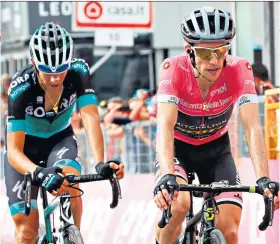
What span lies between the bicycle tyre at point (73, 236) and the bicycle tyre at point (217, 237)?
890 millimetres

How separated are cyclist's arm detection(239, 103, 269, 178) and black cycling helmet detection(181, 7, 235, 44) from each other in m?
0.47

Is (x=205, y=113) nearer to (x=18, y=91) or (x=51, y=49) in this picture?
(x=51, y=49)

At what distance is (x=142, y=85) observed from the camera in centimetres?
1794

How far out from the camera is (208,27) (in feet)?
19.4

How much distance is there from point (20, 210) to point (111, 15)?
267 inches

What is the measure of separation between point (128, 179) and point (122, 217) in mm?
663

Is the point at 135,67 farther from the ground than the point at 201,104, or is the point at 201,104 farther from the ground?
the point at 201,104

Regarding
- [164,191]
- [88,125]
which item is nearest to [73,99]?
[88,125]

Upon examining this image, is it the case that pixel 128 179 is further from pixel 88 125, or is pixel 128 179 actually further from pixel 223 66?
pixel 223 66

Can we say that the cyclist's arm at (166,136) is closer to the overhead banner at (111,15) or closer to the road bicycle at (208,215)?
the road bicycle at (208,215)

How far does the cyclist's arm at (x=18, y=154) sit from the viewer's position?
20.7ft

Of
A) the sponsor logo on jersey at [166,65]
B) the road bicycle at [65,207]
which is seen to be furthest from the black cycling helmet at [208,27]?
the road bicycle at [65,207]

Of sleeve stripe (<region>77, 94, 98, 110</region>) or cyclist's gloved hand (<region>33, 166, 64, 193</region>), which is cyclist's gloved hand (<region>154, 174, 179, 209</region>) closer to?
cyclist's gloved hand (<region>33, 166, 64, 193</region>)

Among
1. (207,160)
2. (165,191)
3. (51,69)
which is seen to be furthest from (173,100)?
(51,69)
